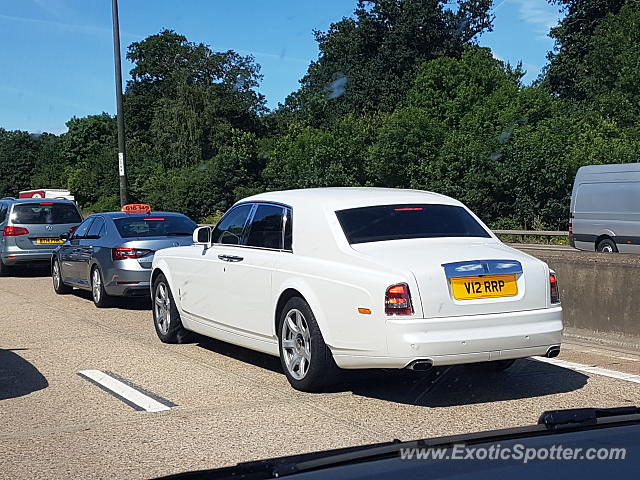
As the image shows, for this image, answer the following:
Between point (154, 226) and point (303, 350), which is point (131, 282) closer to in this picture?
point (154, 226)

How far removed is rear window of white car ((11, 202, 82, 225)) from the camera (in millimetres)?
19484

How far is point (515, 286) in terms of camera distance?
6.61 metres

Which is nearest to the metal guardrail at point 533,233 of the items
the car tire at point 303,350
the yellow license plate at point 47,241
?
the yellow license plate at point 47,241

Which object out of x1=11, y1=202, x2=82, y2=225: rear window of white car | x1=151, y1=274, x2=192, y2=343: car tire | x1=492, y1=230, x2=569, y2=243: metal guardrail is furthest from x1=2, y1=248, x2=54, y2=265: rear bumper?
x1=492, y1=230, x2=569, y2=243: metal guardrail

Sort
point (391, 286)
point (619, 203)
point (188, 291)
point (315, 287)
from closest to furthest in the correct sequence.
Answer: point (391, 286) → point (315, 287) → point (188, 291) → point (619, 203)

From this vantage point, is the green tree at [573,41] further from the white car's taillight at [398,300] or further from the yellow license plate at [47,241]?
the white car's taillight at [398,300]

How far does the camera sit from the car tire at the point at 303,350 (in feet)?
22.5

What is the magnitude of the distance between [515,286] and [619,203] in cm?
1371

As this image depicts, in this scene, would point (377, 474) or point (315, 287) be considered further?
point (315, 287)

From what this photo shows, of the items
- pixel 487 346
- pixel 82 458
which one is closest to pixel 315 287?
pixel 487 346

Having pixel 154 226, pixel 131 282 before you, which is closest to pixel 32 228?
pixel 154 226

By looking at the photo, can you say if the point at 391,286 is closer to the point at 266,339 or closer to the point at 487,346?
the point at 487,346

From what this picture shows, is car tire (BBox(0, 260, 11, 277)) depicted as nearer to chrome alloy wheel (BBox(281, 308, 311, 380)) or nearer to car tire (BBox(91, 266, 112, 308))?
car tire (BBox(91, 266, 112, 308))

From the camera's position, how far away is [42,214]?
19.7 metres
